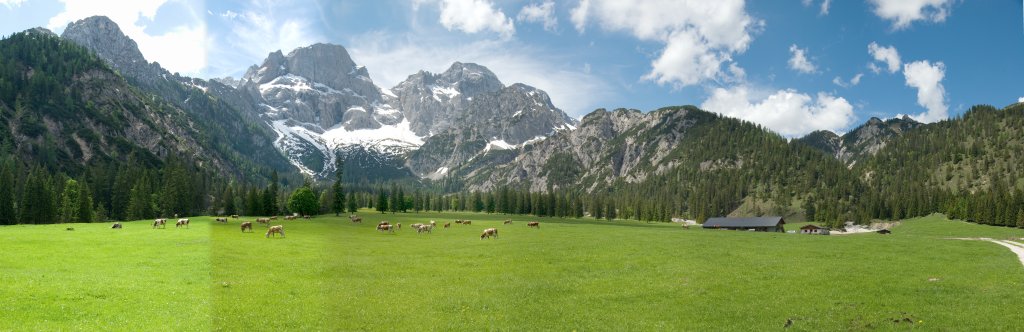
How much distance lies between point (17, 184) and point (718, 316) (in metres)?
182

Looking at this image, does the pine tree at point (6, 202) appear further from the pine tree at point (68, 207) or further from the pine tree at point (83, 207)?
the pine tree at point (83, 207)

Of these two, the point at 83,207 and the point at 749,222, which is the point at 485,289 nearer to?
the point at 83,207

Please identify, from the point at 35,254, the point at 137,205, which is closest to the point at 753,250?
the point at 35,254

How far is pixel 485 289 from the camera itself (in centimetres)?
3462

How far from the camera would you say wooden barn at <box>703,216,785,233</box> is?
13775 centimetres

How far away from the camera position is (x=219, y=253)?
45562mm

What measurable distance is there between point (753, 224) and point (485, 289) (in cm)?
12626

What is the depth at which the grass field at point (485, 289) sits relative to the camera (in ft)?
82.4

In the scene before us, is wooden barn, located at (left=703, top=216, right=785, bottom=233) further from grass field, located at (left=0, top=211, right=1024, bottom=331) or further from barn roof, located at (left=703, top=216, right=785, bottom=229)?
grass field, located at (left=0, top=211, right=1024, bottom=331)

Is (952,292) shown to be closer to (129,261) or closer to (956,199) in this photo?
(129,261)

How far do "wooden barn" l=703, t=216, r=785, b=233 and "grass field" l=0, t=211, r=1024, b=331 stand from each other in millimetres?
86399

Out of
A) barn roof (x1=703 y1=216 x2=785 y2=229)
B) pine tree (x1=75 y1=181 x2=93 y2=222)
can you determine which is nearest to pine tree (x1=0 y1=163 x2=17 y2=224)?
pine tree (x1=75 y1=181 x2=93 y2=222)

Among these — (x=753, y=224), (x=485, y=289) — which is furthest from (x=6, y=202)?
(x=753, y=224)

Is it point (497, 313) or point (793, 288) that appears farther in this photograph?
point (793, 288)
